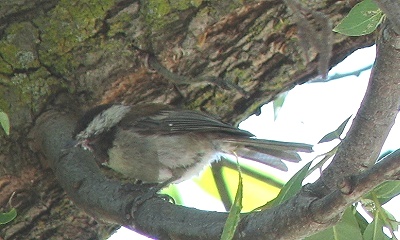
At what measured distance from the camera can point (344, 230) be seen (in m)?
2.44

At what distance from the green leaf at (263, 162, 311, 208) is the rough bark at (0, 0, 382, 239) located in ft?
2.83

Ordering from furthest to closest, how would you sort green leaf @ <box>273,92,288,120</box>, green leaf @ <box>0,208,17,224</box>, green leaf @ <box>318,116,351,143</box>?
green leaf @ <box>273,92,288,120</box>, green leaf @ <box>0,208,17,224</box>, green leaf @ <box>318,116,351,143</box>

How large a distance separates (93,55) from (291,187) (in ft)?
4.09

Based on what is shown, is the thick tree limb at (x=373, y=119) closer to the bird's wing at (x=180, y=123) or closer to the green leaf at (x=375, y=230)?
the green leaf at (x=375, y=230)

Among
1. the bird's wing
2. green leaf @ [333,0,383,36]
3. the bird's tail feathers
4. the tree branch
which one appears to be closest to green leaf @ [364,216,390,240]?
the tree branch

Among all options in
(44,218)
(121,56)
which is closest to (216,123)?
(121,56)

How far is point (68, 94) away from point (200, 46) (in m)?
0.65

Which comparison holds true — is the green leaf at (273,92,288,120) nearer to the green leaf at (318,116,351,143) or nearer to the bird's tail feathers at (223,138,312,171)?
the bird's tail feathers at (223,138,312,171)

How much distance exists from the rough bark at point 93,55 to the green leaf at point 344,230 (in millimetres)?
1025

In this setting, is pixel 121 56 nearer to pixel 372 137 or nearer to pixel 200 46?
pixel 200 46

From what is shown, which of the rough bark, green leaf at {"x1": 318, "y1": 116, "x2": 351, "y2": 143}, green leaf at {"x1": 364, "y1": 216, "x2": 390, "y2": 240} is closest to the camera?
green leaf at {"x1": 364, "y1": 216, "x2": 390, "y2": 240}

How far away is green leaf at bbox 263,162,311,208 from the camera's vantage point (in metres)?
2.46

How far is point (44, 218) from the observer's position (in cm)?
328

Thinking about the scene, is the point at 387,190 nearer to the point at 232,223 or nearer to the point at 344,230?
the point at 344,230
